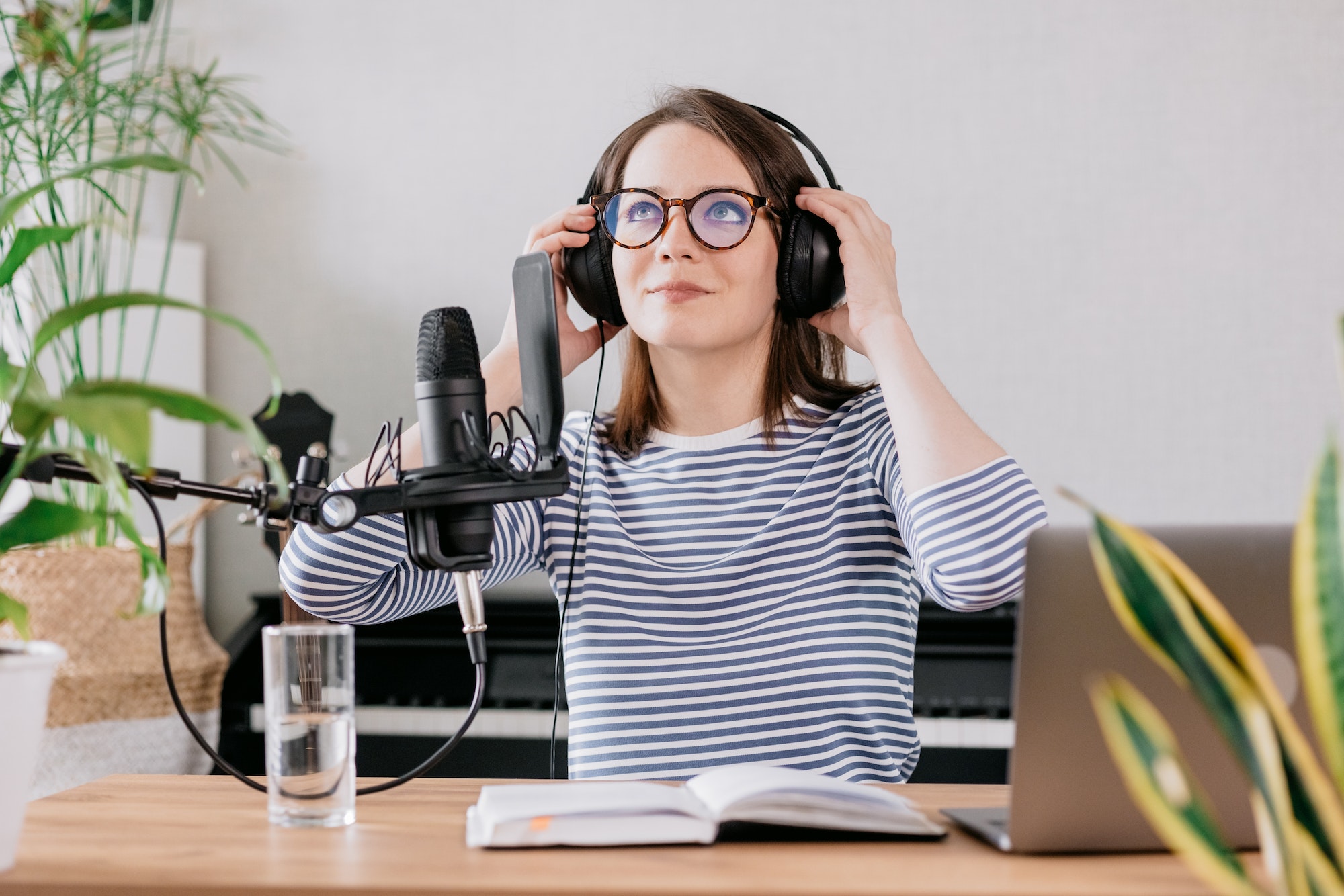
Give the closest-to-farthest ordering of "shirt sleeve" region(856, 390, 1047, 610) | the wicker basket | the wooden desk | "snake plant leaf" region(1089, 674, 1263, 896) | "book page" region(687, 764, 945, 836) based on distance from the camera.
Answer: "snake plant leaf" region(1089, 674, 1263, 896)
the wooden desk
"book page" region(687, 764, 945, 836)
"shirt sleeve" region(856, 390, 1047, 610)
the wicker basket

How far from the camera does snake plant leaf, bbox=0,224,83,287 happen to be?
0.73 m

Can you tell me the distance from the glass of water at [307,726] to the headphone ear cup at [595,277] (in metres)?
0.62

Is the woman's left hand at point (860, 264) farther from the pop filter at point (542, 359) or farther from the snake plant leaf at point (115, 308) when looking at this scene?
the snake plant leaf at point (115, 308)

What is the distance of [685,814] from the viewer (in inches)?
28.5

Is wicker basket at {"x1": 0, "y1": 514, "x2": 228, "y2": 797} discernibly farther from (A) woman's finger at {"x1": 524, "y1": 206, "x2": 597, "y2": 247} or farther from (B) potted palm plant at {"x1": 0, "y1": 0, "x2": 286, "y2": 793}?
(A) woman's finger at {"x1": 524, "y1": 206, "x2": 597, "y2": 247}

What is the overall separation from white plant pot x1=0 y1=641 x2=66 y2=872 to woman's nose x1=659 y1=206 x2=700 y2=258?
0.72 meters

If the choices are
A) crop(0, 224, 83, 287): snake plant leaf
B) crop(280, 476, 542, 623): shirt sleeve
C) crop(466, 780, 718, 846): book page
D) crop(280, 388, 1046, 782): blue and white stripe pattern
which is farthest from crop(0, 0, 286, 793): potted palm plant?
crop(466, 780, 718, 846): book page

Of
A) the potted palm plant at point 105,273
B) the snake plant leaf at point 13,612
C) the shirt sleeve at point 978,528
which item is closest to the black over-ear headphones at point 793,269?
the shirt sleeve at point 978,528

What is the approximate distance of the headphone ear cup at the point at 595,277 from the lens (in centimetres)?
128

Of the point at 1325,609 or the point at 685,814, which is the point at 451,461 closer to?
the point at 685,814

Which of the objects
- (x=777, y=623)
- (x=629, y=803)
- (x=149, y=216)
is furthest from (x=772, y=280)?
(x=149, y=216)

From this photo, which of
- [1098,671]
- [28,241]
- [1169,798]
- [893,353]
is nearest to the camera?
[1169,798]

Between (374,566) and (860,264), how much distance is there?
0.60m

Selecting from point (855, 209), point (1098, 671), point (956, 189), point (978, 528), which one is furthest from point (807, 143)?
point (956, 189)
